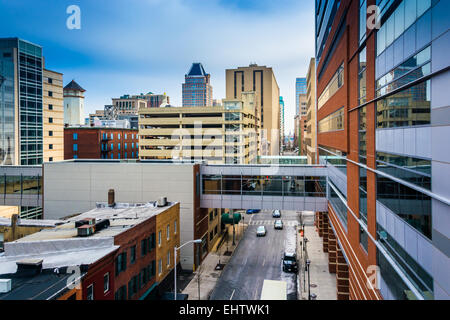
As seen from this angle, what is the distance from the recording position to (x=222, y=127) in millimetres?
67625

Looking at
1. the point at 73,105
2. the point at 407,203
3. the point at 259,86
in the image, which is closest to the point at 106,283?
the point at 407,203

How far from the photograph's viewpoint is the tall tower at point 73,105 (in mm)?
111062

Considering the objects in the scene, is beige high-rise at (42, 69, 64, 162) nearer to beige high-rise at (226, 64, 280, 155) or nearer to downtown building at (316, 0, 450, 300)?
downtown building at (316, 0, 450, 300)

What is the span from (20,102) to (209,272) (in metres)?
33.4

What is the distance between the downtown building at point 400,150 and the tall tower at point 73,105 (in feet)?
361

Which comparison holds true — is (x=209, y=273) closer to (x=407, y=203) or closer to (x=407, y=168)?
(x=407, y=203)

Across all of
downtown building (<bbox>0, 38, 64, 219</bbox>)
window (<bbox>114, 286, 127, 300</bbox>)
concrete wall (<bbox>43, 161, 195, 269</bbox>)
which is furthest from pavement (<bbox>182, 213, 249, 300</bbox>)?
downtown building (<bbox>0, 38, 64, 219</bbox>)

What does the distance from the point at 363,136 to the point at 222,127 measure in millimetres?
51980

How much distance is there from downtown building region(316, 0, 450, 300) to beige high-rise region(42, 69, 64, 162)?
45931mm

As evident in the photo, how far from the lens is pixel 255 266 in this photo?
120 ft

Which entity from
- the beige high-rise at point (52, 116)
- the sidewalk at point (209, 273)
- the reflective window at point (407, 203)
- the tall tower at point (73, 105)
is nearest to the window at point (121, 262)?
the sidewalk at point (209, 273)

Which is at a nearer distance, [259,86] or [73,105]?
[73,105]

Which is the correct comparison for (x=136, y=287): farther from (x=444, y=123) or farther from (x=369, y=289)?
(x=444, y=123)

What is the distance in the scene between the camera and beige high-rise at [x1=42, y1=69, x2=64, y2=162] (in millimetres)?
49016
